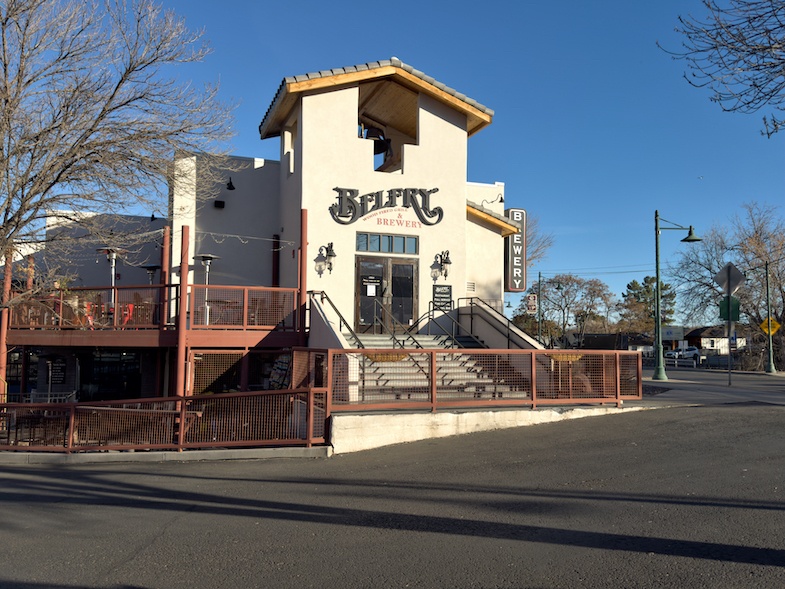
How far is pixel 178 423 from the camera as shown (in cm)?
1178

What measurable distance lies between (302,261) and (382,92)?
7.42m

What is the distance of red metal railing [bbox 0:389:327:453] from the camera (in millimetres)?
11312

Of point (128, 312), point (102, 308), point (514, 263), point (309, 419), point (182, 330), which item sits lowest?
point (309, 419)

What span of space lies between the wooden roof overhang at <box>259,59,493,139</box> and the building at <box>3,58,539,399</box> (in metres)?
0.05

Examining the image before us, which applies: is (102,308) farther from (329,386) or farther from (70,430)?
(329,386)

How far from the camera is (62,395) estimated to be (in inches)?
771

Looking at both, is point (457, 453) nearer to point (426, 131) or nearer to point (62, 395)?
point (426, 131)

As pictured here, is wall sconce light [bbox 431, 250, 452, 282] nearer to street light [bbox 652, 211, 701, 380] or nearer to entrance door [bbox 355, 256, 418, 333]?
entrance door [bbox 355, 256, 418, 333]

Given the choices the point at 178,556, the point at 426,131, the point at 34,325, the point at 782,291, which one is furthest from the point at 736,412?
the point at 782,291

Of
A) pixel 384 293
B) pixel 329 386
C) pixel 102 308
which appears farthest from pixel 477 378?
pixel 102 308

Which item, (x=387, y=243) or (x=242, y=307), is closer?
(x=242, y=307)

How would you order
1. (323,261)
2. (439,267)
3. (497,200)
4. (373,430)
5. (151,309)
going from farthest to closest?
(497,200) < (439,267) < (323,261) < (151,309) < (373,430)

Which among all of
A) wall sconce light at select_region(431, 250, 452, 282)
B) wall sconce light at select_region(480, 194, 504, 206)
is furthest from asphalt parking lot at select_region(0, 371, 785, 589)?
wall sconce light at select_region(480, 194, 504, 206)

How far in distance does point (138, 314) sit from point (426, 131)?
10175mm
